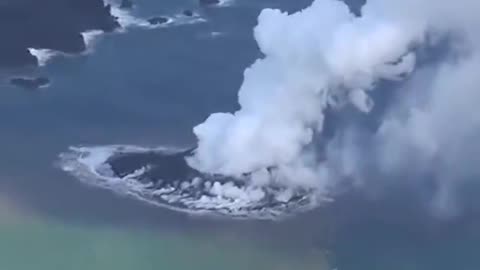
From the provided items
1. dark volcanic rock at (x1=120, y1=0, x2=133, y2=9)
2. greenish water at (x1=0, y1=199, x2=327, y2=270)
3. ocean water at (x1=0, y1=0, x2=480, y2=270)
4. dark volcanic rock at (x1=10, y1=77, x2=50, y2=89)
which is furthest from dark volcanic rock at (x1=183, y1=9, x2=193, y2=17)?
greenish water at (x1=0, y1=199, x2=327, y2=270)

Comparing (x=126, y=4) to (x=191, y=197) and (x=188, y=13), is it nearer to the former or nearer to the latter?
(x=188, y=13)

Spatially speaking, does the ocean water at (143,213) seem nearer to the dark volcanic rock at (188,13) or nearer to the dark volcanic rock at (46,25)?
the dark volcanic rock at (46,25)

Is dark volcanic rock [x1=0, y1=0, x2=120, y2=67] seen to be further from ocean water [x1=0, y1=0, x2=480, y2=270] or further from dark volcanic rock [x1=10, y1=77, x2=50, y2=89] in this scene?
dark volcanic rock [x1=10, y1=77, x2=50, y2=89]

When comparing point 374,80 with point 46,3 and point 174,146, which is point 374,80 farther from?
point 46,3

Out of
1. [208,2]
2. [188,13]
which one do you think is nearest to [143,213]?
[188,13]

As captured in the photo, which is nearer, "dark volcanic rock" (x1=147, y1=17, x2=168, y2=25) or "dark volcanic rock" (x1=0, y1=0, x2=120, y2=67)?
"dark volcanic rock" (x1=0, y1=0, x2=120, y2=67)

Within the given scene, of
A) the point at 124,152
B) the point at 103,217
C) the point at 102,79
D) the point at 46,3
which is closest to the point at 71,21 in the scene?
the point at 46,3
